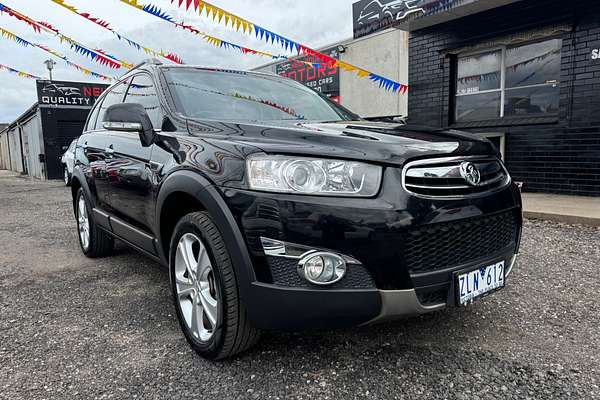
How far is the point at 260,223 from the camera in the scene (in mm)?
1892

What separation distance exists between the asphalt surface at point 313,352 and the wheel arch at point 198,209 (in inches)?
20.1

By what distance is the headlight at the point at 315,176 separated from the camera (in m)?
1.91

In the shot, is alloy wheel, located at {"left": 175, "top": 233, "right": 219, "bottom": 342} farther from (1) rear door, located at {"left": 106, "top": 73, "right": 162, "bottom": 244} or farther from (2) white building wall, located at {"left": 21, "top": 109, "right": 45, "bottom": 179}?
(2) white building wall, located at {"left": 21, "top": 109, "right": 45, "bottom": 179}

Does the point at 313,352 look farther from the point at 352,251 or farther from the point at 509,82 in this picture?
the point at 509,82

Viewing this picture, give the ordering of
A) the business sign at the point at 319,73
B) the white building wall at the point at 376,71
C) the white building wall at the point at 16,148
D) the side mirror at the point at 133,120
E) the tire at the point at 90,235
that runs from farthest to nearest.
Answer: the white building wall at the point at 16,148
the business sign at the point at 319,73
the white building wall at the point at 376,71
the tire at the point at 90,235
the side mirror at the point at 133,120

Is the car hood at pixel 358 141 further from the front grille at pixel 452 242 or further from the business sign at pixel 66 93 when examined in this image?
the business sign at pixel 66 93

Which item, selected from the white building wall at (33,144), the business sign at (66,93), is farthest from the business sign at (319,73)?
the white building wall at (33,144)

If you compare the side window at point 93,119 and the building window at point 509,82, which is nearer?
the side window at point 93,119

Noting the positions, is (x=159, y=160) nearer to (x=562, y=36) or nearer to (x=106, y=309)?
(x=106, y=309)

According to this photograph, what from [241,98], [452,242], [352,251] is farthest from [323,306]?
[241,98]

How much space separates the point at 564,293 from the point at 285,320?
2317mm

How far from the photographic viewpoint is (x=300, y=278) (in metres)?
1.88

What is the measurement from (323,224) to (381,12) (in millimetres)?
7943

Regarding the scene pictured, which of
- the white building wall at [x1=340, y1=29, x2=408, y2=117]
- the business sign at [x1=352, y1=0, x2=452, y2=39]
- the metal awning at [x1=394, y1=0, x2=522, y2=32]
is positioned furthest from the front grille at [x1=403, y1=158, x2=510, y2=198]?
the white building wall at [x1=340, y1=29, x2=408, y2=117]
